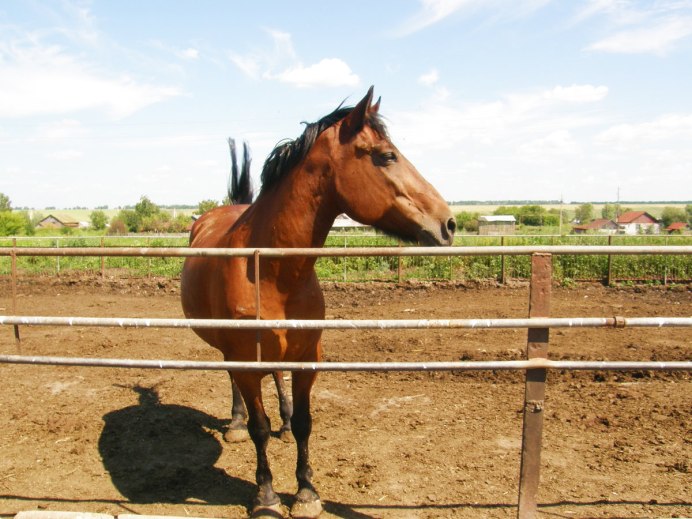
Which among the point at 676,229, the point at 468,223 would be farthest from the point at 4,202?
the point at 676,229

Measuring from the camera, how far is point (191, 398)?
5047 millimetres

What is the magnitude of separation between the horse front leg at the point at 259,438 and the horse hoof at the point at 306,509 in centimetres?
10

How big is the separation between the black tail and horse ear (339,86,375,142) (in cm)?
310

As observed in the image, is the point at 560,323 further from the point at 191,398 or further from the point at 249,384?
the point at 191,398

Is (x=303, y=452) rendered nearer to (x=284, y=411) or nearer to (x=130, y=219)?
(x=284, y=411)

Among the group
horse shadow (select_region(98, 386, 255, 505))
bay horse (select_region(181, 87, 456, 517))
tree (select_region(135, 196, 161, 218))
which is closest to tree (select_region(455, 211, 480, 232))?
tree (select_region(135, 196, 161, 218))

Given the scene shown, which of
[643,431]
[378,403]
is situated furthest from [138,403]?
[643,431]

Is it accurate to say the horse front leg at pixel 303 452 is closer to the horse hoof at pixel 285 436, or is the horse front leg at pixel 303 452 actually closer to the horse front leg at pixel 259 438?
the horse front leg at pixel 259 438

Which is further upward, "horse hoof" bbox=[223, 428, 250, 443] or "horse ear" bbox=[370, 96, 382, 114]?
"horse ear" bbox=[370, 96, 382, 114]

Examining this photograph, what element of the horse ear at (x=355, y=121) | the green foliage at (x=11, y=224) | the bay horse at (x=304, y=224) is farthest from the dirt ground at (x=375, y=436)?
the green foliage at (x=11, y=224)

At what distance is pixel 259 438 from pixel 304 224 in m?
1.40

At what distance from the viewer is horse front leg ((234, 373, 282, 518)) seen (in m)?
2.95

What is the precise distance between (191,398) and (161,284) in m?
9.32

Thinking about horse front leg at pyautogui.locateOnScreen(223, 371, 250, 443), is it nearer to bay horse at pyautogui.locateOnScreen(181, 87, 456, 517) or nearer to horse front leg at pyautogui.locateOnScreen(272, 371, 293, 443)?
horse front leg at pyautogui.locateOnScreen(272, 371, 293, 443)
